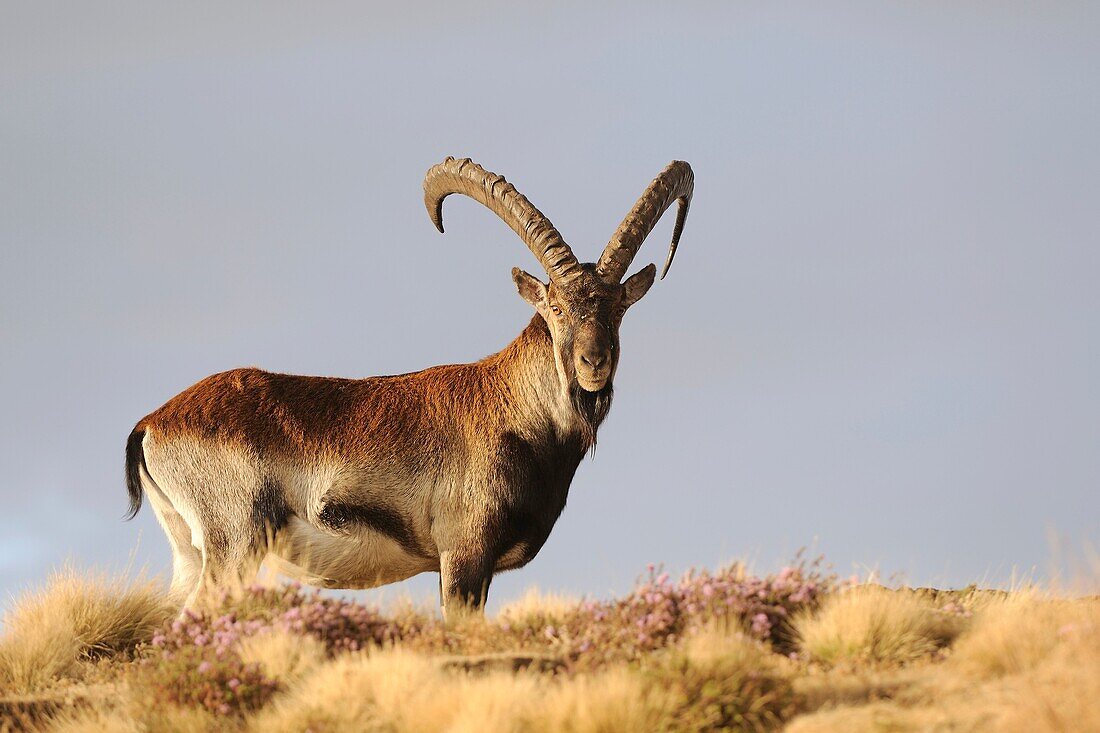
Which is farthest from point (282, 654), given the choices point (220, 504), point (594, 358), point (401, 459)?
point (594, 358)

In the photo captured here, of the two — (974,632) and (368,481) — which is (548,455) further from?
(974,632)

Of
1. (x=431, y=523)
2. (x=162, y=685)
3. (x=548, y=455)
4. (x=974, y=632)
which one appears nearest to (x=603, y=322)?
(x=548, y=455)

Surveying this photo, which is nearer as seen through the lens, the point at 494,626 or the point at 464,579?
the point at 494,626

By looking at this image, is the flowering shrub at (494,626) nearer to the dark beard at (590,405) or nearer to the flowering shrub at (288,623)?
the flowering shrub at (288,623)

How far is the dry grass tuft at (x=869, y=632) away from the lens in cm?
1032

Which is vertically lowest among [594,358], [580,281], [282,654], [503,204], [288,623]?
[282,654]

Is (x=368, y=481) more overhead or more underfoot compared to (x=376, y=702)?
more overhead

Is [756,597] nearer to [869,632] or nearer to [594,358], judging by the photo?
[869,632]

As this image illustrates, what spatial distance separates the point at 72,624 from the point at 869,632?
336 inches

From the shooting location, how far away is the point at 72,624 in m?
13.5

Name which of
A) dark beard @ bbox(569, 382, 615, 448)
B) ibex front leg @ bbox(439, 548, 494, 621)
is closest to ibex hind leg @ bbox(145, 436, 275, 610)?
ibex front leg @ bbox(439, 548, 494, 621)

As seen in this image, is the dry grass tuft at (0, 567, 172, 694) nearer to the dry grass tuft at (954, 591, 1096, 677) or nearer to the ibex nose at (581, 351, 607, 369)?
the ibex nose at (581, 351, 607, 369)

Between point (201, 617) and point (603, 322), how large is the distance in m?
5.08

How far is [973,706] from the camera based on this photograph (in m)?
8.66
